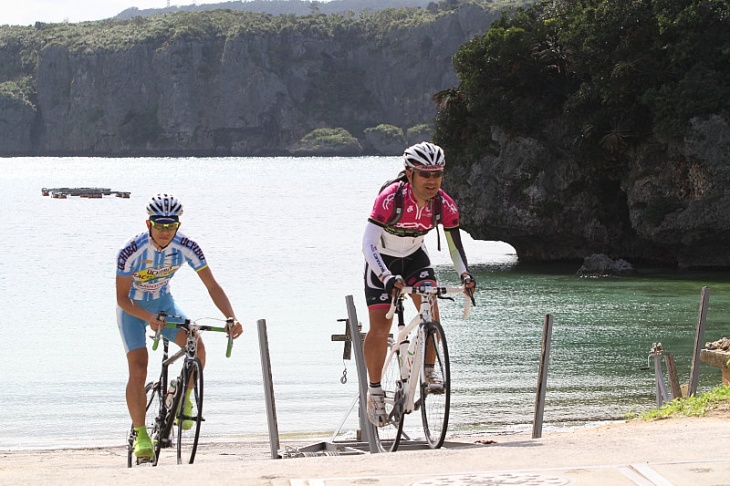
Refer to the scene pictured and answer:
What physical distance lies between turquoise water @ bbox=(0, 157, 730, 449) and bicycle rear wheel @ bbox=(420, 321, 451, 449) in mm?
3849

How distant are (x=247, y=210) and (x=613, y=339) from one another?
84.1 m

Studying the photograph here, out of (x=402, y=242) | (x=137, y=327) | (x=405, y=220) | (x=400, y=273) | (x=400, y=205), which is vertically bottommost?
(x=137, y=327)

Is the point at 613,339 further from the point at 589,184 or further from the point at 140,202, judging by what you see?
the point at 140,202

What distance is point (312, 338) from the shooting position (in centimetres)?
3369

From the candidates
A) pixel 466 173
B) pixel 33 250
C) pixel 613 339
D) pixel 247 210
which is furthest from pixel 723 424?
pixel 247 210

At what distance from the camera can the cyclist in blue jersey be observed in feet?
30.5

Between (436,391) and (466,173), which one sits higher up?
(466,173)

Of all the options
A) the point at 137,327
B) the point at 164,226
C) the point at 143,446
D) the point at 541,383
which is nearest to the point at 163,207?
the point at 164,226

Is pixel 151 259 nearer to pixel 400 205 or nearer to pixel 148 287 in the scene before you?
pixel 148 287

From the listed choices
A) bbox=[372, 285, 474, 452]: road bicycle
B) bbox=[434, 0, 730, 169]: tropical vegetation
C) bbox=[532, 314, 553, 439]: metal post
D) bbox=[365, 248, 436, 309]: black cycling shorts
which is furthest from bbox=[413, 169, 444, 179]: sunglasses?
bbox=[434, 0, 730, 169]: tropical vegetation

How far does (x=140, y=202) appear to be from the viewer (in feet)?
411

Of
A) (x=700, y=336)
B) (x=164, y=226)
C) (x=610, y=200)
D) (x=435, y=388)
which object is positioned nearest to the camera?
(x=435, y=388)

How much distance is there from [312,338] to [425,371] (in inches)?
983

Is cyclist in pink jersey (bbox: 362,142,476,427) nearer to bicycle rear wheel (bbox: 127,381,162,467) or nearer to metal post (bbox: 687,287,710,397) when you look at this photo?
bicycle rear wheel (bbox: 127,381,162,467)
